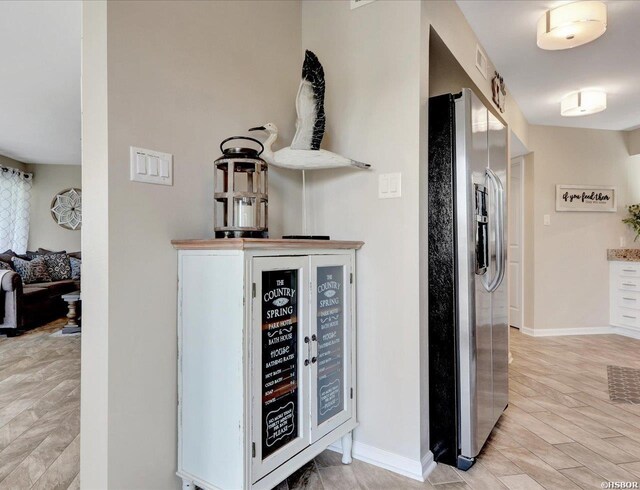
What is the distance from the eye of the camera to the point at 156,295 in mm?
1401

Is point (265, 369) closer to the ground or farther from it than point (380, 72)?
closer to the ground

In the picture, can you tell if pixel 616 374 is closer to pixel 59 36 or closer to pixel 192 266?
pixel 192 266

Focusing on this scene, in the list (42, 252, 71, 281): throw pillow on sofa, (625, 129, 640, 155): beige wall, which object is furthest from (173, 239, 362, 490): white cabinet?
(42, 252, 71, 281): throw pillow on sofa

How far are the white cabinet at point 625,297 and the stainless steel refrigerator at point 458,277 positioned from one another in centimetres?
370

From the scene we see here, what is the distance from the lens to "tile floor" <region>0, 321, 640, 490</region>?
5.47 feet

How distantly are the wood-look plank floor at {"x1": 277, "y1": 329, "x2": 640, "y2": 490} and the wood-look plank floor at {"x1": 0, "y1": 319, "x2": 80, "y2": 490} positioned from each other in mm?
1066

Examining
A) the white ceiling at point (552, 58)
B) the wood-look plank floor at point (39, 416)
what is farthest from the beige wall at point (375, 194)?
the wood-look plank floor at point (39, 416)

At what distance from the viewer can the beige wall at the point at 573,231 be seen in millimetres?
4555

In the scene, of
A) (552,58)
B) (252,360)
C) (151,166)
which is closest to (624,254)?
(552,58)

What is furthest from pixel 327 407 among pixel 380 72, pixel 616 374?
pixel 616 374

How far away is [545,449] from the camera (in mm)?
1943

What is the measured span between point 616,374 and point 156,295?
3571 mm

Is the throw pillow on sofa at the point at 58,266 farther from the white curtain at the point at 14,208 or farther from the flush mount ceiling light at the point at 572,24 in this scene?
the flush mount ceiling light at the point at 572,24

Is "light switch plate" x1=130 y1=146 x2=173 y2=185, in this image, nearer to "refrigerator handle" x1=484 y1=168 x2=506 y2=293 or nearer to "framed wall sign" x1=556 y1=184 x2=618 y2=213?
"refrigerator handle" x1=484 y1=168 x2=506 y2=293
